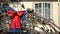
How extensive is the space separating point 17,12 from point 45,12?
3604mm

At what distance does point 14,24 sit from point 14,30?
0.24 feet

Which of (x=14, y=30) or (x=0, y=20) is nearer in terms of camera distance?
(x=14, y=30)

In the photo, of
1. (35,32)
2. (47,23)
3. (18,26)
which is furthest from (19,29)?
(47,23)

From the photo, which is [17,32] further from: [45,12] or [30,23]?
[45,12]

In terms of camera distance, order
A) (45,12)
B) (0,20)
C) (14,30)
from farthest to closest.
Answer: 1. (45,12)
2. (0,20)
3. (14,30)

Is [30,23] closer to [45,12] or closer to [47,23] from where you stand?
[47,23]

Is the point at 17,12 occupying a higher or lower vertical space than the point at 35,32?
higher

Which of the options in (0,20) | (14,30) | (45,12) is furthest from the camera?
(45,12)

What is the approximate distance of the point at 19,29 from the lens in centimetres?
279

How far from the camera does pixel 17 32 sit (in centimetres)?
280

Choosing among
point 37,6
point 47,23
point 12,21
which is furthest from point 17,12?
point 37,6

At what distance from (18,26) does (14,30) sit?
0.07 m

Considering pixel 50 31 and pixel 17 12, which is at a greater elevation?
pixel 17 12

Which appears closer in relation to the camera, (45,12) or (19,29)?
(19,29)
